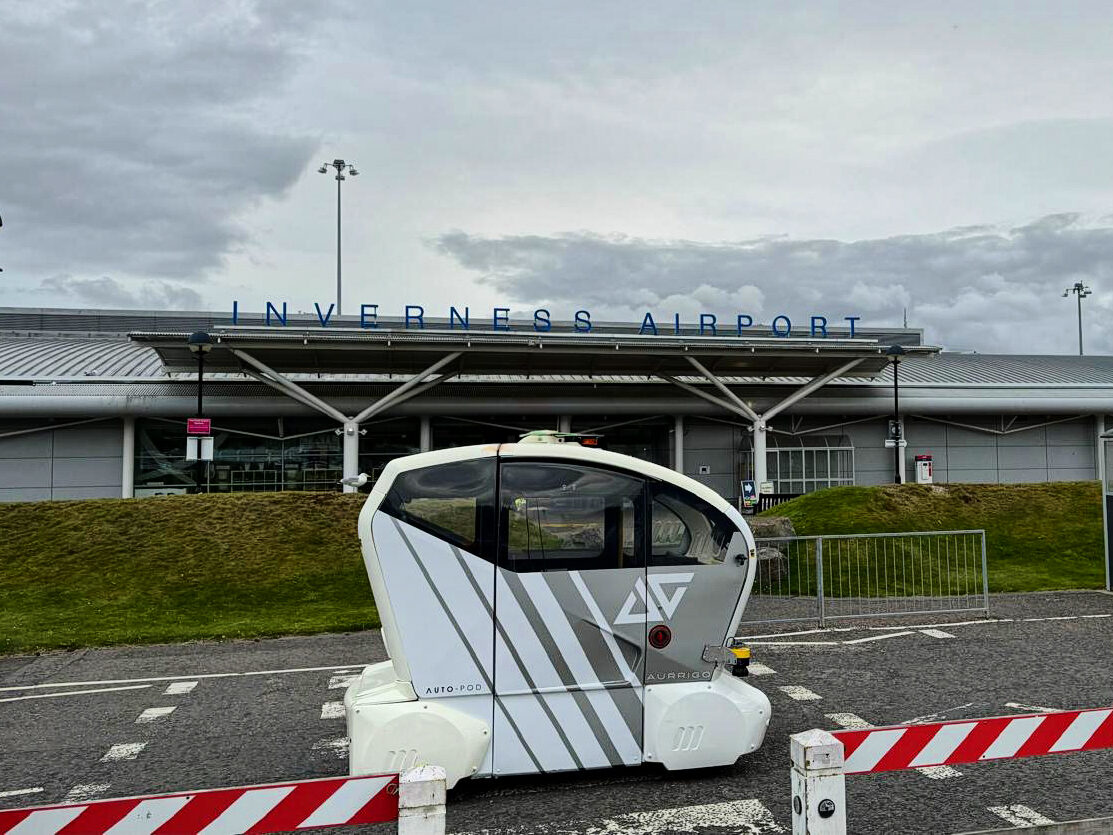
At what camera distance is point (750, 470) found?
3284cm

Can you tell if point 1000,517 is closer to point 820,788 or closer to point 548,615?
point 548,615

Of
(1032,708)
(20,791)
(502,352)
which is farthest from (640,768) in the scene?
(502,352)

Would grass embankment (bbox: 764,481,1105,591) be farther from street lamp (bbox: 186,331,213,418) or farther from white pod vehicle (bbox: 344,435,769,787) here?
street lamp (bbox: 186,331,213,418)

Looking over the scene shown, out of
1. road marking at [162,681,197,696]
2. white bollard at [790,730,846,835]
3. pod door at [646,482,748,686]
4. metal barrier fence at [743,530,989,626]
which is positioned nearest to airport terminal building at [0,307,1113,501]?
metal barrier fence at [743,530,989,626]

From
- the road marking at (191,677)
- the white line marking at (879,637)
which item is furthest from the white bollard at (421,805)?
the white line marking at (879,637)

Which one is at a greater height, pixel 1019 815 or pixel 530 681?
pixel 530 681

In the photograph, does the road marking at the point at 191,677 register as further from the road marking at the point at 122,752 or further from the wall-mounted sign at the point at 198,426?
the wall-mounted sign at the point at 198,426

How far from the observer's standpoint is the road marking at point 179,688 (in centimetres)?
871

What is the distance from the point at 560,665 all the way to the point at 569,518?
991 mm

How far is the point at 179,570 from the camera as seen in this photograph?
575 inches

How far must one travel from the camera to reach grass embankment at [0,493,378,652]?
12.1 metres

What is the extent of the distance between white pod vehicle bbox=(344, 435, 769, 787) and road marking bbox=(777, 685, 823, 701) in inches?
82.6

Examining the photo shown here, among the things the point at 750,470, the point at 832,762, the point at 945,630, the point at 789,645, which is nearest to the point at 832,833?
the point at 832,762

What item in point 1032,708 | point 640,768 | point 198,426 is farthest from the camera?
point 198,426
